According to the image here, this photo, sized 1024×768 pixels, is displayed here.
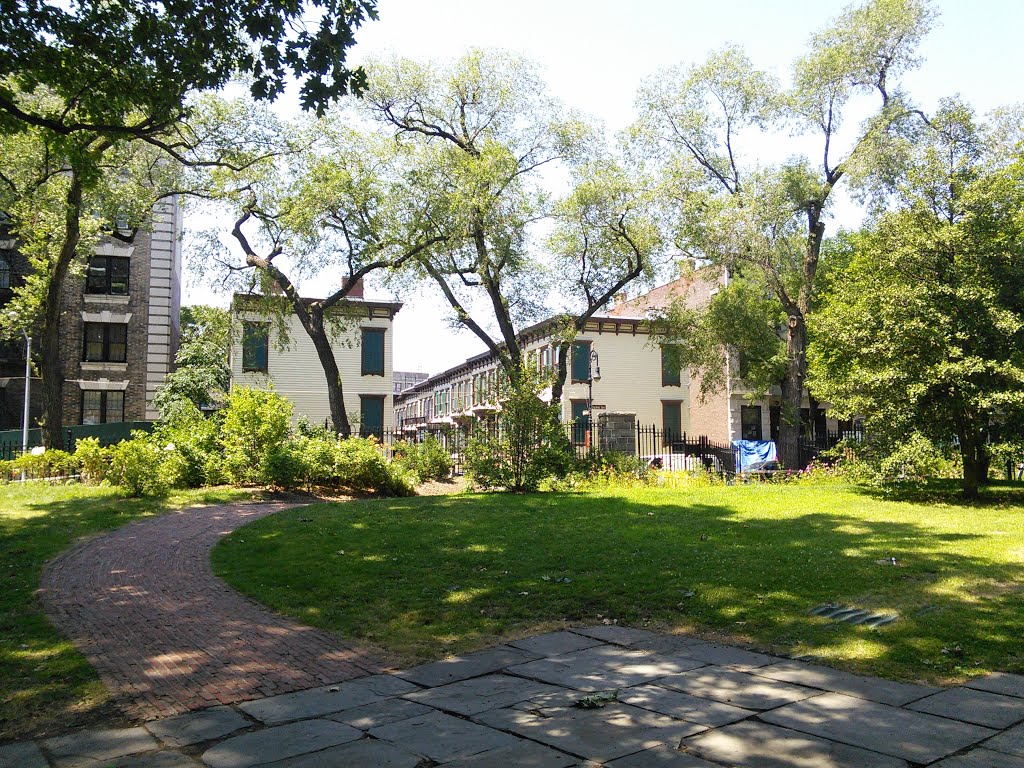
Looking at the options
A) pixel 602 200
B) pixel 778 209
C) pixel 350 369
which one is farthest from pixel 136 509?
pixel 350 369

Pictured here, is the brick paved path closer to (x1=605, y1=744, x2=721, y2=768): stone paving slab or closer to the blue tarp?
(x1=605, y1=744, x2=721, y2=768): stone paving slab

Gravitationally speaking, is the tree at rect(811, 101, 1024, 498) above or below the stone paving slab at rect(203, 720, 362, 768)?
above

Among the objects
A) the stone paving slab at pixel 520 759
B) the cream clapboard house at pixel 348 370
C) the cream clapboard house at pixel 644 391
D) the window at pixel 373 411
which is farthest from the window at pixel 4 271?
the stone paving slab at pixel 520 759

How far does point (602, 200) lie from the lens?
79.3ft

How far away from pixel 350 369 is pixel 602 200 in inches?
704

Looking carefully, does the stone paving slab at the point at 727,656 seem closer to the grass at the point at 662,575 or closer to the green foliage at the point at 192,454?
the grass at the point at 662,575

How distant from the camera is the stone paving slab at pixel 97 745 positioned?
3.71 meters

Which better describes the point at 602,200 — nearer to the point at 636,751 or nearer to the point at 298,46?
the point at 298,46

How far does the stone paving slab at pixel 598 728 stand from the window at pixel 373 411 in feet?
110

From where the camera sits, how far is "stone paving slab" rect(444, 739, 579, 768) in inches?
140

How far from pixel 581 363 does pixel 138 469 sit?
27.8 metres

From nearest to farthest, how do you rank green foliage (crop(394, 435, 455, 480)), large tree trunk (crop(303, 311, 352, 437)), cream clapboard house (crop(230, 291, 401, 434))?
green foliage (crop(394, 435, 455, 480)), large tree trunk (crop(303, 311, 352, 437)), cream clapboard house (crop(230, 291, 401, 434))

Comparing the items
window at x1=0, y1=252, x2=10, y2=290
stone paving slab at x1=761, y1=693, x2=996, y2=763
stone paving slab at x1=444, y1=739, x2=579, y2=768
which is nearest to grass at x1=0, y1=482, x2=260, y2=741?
stone paving slab at x1=444, y1=739, x2=579, y2=768

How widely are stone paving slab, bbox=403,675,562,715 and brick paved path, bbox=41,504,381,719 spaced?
Answer: 0.74 metres
